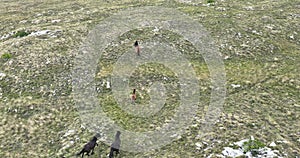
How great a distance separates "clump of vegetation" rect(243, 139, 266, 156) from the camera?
63.0 ft

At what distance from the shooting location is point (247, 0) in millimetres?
52031

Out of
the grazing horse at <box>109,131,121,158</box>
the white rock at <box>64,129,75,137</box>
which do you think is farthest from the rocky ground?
the grazing horse at <box>109,131,121,158</box>

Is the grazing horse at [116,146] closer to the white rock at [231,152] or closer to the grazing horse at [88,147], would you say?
the grazing horse at [88,147]

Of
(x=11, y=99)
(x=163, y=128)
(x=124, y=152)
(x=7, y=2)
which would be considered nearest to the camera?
(x=124, y=152)

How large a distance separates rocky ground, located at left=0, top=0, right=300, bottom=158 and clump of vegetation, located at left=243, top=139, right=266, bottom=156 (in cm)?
64

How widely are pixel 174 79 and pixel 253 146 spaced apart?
12.0m

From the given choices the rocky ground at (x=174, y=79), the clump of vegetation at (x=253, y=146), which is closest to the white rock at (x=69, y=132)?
the rocky ground at (x=174, y=79)

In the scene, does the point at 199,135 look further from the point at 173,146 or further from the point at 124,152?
the point at 124,152

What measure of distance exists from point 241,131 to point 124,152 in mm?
8022

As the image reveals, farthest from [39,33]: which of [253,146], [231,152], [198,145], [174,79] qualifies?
[253,146]

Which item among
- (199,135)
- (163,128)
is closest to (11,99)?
(163,128)

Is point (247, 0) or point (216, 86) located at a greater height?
point (247, 0)

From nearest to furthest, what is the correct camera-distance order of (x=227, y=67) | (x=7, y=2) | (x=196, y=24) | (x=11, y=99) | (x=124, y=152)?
1. (x=124, y=152)
2. (x=11, y=99)
3. (x=227, y=67)
4. (x=196, y=24)
5. (x=7, y=2)

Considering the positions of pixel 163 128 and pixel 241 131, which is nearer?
pixel 241 131
